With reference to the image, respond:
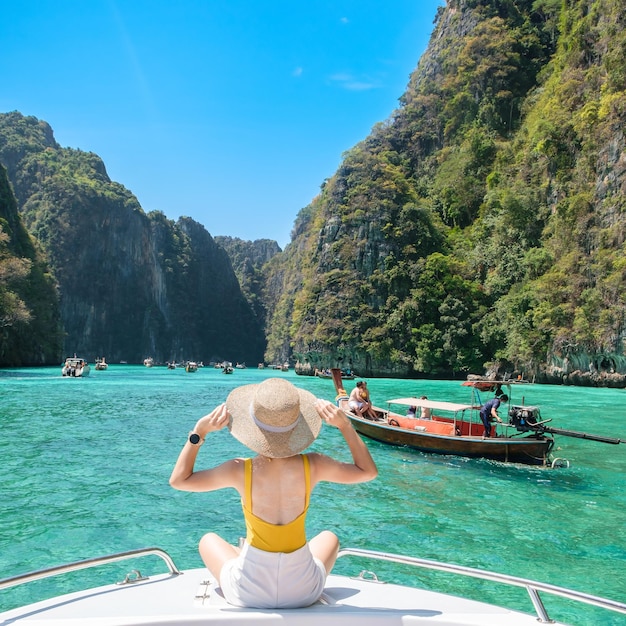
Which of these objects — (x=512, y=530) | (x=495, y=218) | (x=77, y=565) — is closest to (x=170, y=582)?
(x=77, y=565)

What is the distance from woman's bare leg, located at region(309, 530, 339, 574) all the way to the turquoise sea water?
3.21 meters

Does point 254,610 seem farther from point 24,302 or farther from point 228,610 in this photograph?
point 24,302

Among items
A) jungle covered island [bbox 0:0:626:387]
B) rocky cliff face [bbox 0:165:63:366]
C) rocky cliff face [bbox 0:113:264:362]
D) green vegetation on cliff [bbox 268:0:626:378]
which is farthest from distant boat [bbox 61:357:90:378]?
rocky cliff face [bbox 0:113:264:362]

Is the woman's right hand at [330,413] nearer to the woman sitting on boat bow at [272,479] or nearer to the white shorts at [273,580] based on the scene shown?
the woman sitting on boat bow at [272,479]

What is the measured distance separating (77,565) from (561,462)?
11289 mm

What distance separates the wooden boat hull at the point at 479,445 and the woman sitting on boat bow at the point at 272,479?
33.2 feet

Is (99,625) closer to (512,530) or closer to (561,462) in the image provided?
(512,530)

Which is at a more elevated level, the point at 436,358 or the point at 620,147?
the point at 620,147

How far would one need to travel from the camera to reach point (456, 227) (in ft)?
236

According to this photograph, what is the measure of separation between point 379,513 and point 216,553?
18.9 ft

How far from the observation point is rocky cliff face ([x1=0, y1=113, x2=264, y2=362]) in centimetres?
10900

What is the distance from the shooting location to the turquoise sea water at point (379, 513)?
614 cm

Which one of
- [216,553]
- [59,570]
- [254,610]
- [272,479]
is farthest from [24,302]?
[254,610]

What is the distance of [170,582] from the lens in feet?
10.00
